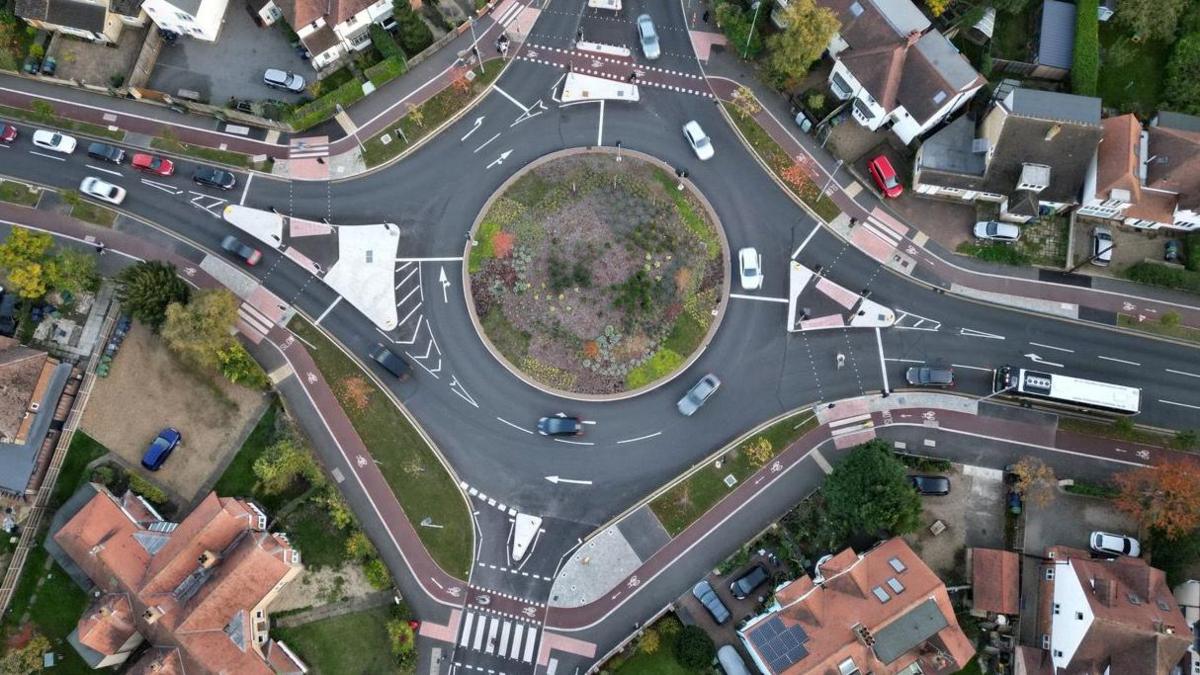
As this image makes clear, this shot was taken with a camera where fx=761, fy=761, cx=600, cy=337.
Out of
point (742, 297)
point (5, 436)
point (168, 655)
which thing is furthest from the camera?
point (742, 297)

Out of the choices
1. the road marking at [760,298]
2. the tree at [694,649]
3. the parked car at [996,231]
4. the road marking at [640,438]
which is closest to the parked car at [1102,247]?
the parked car at [996,231]

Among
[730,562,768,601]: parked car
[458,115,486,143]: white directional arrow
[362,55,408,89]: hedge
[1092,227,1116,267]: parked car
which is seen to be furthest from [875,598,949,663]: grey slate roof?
[362,55,408,89]: hedge

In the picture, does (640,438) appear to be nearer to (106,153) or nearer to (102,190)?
(102,190)

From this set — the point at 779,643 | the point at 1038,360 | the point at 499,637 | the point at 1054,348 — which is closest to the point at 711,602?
the point at 779,643

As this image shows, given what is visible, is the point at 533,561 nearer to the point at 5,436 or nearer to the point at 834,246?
the point at 834,246

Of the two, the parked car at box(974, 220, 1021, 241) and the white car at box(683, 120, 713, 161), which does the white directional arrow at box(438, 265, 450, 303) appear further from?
the parked car at box(974, 220, 1021, 241)

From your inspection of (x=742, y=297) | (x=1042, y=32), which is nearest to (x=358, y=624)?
(x=742, y=297)
